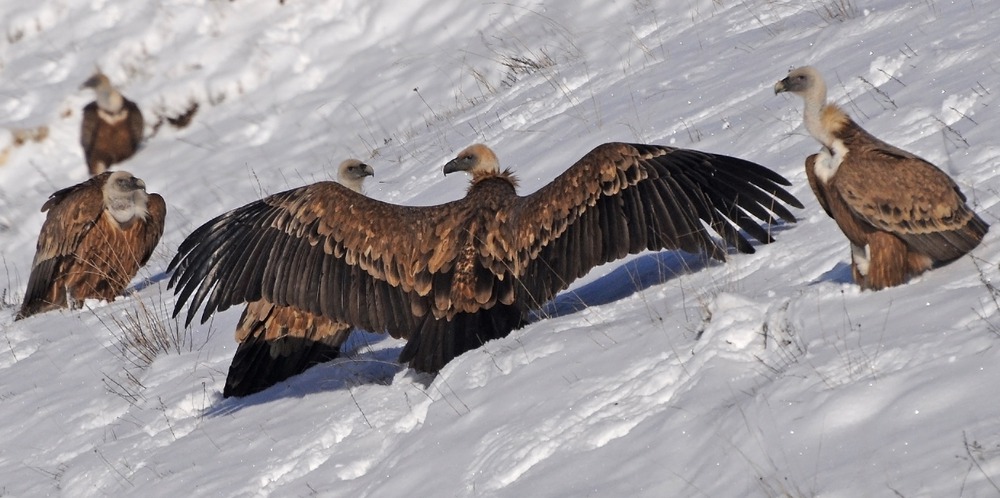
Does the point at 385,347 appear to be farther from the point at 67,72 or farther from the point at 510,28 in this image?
the point at 67,72

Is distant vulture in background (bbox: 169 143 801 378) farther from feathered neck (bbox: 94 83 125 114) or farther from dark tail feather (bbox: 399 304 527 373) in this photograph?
feathered neck (bbox: 94 83 125 114)

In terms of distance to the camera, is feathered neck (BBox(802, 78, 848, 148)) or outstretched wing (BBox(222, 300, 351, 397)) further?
outstretched wing (BBox(222, 300, 351, 397))

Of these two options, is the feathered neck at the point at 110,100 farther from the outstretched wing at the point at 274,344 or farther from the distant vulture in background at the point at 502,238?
the distant vulture in background at the point at 502,238

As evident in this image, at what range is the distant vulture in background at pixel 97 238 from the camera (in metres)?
12.0

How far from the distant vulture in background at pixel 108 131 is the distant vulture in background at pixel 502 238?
1205cm

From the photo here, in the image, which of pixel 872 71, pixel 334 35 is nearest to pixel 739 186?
pixel 872 71

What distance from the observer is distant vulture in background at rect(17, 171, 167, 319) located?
12.0 metres

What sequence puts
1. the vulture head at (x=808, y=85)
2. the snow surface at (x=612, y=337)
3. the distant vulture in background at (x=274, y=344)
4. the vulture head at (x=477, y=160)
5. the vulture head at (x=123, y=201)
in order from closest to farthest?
the snow surface at (x=612, y=337) < the vulture head at (x=808, y=85) < the distant vulture in background at (x=274, y=344) < the vulture head at (x=477, y=160) < the vulture head at (x=123, y=201)

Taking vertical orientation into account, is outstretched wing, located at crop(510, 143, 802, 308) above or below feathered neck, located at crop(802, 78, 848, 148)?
below

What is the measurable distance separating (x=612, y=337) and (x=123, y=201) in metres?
6.96

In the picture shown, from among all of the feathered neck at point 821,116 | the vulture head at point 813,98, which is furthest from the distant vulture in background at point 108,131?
the feathered neck at point 821,116

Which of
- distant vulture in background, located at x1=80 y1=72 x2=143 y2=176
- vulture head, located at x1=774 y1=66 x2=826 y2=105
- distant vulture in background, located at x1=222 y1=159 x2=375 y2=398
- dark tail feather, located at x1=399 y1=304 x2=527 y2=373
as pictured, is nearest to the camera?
vulture head, located at x1=774 y1=66 x2=826 y2=105

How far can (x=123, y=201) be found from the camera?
473 inches

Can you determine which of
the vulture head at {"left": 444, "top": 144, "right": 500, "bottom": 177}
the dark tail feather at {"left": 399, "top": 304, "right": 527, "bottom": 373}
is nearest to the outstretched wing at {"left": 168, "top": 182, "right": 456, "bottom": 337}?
the dark tail feather at {"left": 399, "top": 304, "right": 527, "bottom": 373}
